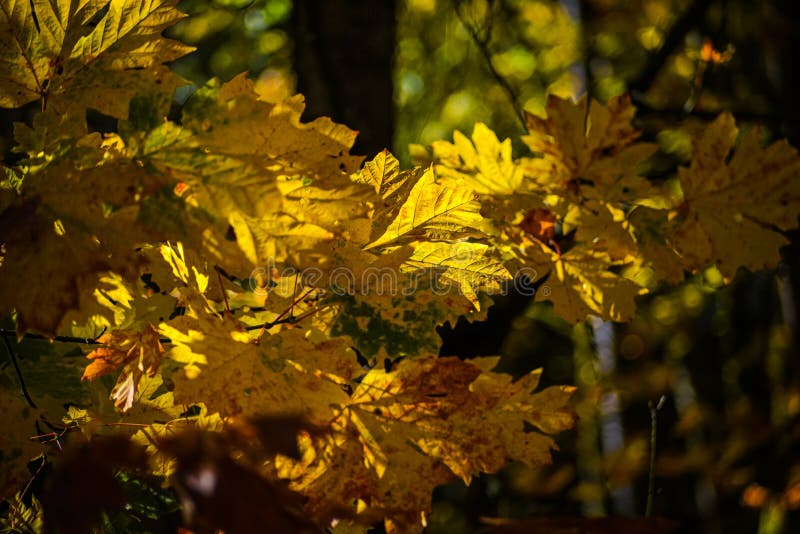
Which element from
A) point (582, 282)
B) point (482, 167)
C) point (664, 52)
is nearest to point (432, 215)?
point (482, 167)

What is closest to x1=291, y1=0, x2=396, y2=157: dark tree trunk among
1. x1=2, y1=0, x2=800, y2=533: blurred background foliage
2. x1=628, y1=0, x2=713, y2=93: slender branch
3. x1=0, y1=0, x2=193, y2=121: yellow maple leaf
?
x1=628, y1=0, x2=713, y2=93: slender branch

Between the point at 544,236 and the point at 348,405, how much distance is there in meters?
0.46

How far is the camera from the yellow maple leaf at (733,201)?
119 cm

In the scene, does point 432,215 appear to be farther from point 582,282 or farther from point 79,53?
point 79,53

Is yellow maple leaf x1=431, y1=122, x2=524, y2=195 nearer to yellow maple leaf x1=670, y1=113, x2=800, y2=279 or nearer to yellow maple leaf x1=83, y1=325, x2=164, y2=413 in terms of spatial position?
yellow maple leaf x1=670, y1=113, x2=800, y2=279

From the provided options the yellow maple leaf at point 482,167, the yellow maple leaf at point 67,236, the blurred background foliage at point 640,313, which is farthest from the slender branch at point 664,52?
the blurred background foliage at point 640,313

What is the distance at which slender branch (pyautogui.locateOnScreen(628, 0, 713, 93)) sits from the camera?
1.83m

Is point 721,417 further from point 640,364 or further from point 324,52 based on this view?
point 324,52

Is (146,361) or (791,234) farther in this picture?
(791,234)

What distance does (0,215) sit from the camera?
2.41 feet

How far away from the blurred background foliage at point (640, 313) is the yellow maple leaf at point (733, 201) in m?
2.19

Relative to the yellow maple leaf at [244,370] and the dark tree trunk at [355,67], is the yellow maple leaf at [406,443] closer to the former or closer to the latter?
the yellow maple leaf at [244,370]

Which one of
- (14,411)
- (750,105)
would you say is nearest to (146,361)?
(14,411)

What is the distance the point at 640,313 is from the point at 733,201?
5.25 metres
